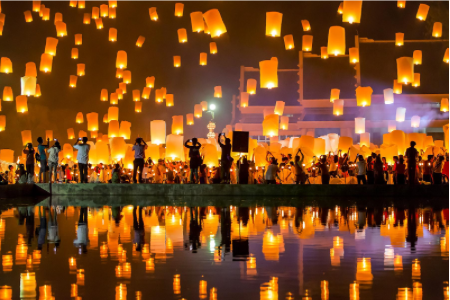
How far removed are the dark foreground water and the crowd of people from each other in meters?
5.17

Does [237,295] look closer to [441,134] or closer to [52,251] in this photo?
[52,251]

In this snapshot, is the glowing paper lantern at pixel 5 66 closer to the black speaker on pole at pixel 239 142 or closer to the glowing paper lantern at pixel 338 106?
the black speaker on pole at pixel 239 142

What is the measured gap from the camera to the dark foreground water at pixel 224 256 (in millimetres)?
3662

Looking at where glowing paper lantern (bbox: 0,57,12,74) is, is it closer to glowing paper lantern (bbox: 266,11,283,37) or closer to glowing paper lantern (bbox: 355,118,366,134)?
glowing paper lantern (bbox: 266,11,283,37)

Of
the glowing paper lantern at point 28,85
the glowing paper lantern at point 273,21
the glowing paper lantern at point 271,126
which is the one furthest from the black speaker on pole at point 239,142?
the glowing paper lantern at point 28,85

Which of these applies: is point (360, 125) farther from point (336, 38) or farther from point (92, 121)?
point (92, 121)

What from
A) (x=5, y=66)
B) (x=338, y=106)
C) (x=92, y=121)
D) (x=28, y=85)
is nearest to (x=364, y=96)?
(x=338, y=106)

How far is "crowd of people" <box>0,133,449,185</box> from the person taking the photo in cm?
1375

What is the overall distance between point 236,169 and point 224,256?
1059cm

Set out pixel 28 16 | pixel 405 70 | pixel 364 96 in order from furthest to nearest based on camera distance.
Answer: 1. pixel 28 16
2. pixel 364 96
3. pixel 405 70

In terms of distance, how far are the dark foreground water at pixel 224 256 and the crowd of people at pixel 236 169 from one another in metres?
5.17

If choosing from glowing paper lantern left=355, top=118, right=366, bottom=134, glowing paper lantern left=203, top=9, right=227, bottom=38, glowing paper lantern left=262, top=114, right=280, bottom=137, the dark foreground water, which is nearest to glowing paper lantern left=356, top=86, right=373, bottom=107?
glowing paper lantern left=355, top=118, right=366, bottom=134

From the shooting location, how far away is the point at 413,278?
4.01 meters

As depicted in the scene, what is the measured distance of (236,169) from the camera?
50.8 feet
